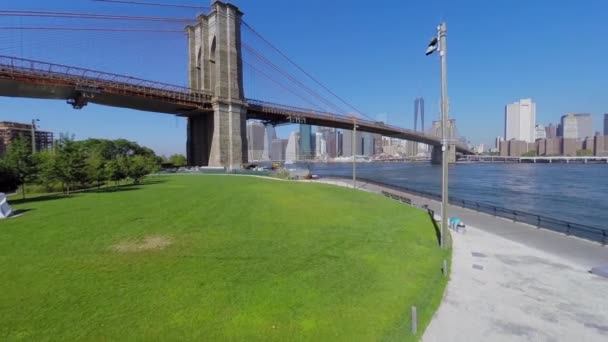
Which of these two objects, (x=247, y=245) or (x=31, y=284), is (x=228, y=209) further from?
(x=31, y=284)

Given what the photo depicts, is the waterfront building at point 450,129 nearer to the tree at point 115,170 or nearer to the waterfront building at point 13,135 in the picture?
the tree at point 115,170

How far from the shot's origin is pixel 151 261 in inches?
289

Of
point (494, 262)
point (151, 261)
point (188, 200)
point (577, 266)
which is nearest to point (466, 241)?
point (494, 262)

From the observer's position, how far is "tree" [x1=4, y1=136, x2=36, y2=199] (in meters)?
20.2

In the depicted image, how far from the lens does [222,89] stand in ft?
167

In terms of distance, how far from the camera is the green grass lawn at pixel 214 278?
462 centimetres

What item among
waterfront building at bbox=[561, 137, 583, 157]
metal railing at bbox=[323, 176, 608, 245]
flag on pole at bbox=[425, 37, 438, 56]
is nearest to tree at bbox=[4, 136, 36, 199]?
flag on pole at bbox=[425, 37, 438, 56]

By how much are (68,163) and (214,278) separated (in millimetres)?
22161

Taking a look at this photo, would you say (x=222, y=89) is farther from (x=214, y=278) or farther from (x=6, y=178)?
(x=214, y=278)

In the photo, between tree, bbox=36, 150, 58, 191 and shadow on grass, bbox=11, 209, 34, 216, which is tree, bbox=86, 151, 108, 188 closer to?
tree, bbox=36, 150, 58, 191

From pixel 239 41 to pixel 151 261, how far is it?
5547 centimetres

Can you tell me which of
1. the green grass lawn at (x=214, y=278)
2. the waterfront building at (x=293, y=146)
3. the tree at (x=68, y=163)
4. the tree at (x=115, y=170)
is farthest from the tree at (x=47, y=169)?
the waterfront building at (x=293, y=146)

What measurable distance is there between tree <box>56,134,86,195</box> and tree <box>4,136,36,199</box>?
1.71 meters

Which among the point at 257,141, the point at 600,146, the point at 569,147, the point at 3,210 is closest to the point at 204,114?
the point at 3,210
